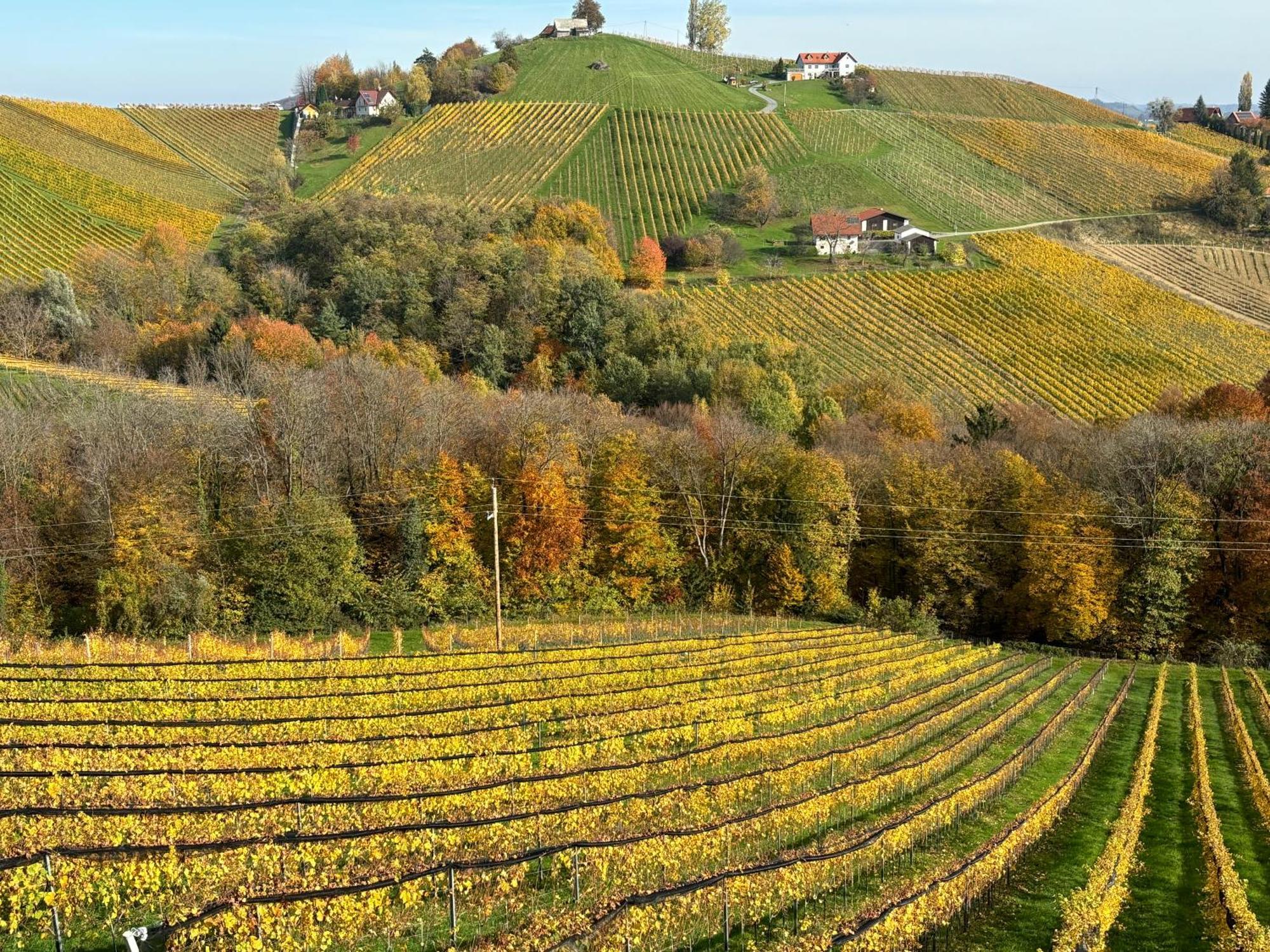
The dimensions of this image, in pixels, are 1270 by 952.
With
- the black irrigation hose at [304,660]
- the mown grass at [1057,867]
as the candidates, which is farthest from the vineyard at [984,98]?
the mown grass at [1057,867]

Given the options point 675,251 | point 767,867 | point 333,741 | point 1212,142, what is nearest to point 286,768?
point 333,741

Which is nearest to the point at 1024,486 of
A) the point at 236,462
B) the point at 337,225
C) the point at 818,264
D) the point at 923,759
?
the point at 923,759

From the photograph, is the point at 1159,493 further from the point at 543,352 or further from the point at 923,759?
the point at 543,352

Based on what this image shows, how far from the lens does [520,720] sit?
961 inches

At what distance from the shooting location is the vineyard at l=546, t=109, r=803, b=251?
309 ft

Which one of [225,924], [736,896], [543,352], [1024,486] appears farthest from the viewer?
[543,352]

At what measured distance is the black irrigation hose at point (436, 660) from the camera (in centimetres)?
2738

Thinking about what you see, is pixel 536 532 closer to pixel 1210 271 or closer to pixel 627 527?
pixel 627 527

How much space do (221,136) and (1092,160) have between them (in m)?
102

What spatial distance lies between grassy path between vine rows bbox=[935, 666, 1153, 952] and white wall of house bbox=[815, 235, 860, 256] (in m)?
65.3

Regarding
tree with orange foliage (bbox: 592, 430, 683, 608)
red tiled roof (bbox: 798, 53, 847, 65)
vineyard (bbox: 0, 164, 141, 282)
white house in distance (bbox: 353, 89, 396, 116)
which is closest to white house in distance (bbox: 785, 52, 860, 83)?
red tiled roof (bbox: 798, 53, 847, 65)

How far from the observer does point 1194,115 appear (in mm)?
150375

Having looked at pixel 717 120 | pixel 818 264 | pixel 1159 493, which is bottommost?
pixel 1159 493

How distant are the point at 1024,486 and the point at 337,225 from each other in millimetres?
56422
